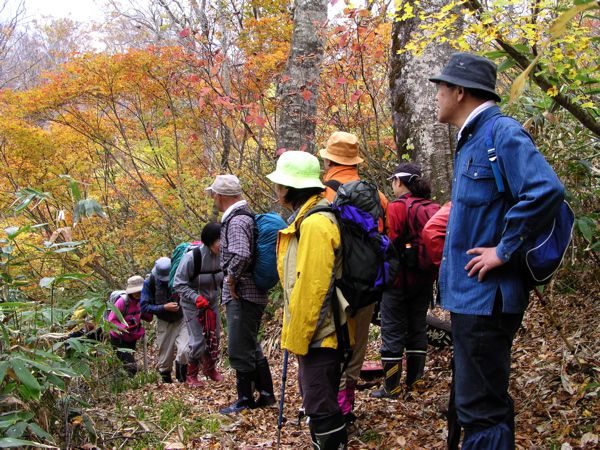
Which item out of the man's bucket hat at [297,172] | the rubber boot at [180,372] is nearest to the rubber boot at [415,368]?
the man's bucket hat at [297,172]

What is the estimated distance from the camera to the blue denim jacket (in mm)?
2236

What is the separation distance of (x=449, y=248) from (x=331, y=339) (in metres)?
0.96

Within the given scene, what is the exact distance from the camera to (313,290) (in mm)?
3084

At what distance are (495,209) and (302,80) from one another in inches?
231

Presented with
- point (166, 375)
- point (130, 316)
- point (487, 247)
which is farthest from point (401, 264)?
point (130, 316)

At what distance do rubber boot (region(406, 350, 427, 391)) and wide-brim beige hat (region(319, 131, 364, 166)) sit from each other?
1.79 metres

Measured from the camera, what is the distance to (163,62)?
11.1 m

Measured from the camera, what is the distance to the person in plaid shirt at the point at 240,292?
4797mm

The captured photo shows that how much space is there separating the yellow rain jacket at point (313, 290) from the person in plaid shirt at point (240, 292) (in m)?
1.60

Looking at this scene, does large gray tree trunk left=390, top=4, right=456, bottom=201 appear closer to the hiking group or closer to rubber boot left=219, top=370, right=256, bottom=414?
the hiking group

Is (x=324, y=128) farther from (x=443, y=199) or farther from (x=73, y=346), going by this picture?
(x=73, y=346)

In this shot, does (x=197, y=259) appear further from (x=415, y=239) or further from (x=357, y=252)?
(x=357, y=252)

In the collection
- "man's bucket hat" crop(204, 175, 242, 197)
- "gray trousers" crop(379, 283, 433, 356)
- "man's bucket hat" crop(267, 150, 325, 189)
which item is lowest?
"gray trousers" crop(379, 283, 433, 356)

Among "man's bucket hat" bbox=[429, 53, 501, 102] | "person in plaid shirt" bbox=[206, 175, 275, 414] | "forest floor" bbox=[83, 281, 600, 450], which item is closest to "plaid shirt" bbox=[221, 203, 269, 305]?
"person in plaid shirt" bbox=[206, 175, 275, 414]
